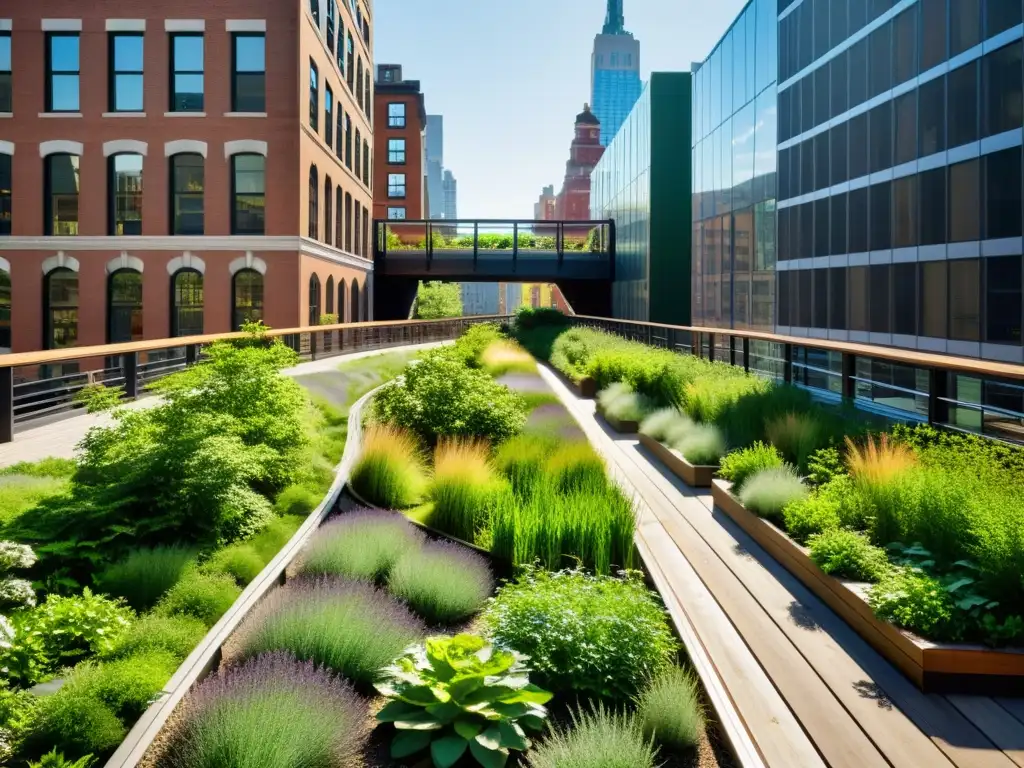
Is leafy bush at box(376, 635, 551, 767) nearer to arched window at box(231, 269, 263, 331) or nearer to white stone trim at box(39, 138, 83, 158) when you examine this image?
arched window at box(231, 269, 263, 331)

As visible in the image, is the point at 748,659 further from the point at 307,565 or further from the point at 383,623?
the point at 307,565

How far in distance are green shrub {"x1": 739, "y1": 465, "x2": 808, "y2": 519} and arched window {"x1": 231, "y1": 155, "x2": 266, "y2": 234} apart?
2686 centimetres

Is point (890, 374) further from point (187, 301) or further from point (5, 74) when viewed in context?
point (5, 74)

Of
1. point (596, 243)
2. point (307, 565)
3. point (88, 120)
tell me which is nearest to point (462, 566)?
point (307, 565)

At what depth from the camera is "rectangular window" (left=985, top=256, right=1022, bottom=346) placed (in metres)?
20.5

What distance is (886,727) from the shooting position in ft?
15.9

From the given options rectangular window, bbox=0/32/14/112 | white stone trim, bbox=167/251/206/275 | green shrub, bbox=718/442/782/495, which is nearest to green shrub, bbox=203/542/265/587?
green shrub, bbox=718/442/782/495

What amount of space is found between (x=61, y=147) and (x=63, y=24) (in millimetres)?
4287

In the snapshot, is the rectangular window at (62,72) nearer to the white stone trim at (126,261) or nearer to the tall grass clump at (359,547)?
the white stone trim at (126,261)

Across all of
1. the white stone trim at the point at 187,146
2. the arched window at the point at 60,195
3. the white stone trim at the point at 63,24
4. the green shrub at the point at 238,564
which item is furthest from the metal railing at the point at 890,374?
the white stone trim at the point at 63,24

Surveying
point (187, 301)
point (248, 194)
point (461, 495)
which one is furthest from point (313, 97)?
point (461, 495)

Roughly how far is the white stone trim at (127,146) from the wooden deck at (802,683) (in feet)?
97.1

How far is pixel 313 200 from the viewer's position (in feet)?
117

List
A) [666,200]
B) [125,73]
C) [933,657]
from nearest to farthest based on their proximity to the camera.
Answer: [933,657], [125,73], [666,200]
